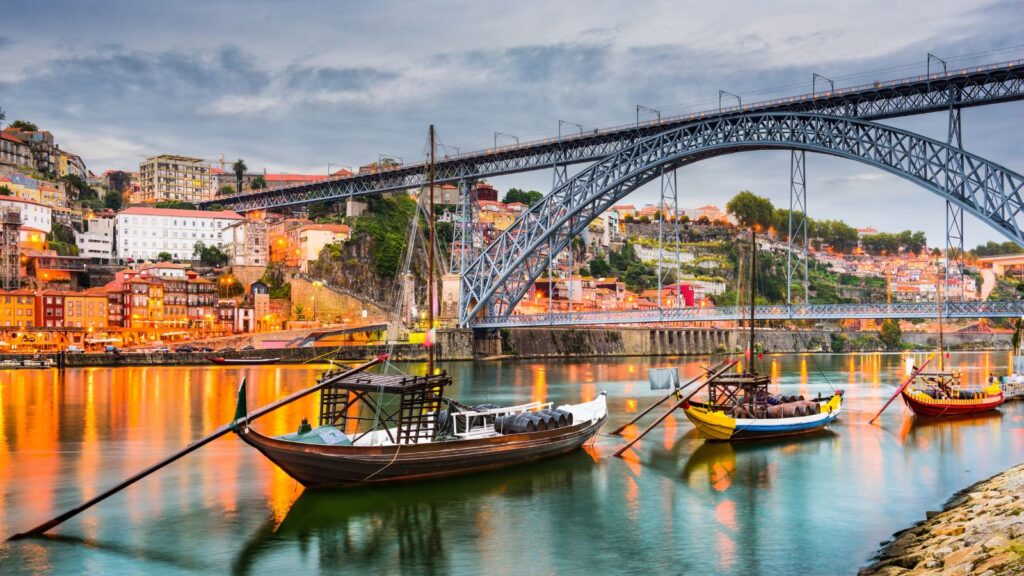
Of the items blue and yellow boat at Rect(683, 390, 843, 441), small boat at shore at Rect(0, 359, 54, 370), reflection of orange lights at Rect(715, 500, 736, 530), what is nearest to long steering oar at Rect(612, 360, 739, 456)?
blue and yellow boat at Rect(683, 390, 843, 441)

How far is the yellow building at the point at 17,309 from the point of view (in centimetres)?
6938

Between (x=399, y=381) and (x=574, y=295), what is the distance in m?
84.7

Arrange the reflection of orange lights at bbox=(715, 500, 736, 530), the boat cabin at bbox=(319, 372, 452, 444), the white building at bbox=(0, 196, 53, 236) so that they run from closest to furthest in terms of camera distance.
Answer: the reflection of orange lights at bbox=(715, 500, 736, 530), the boat cabin at bbox=(319, 372, 452, 444), the white building at bbox=(0, 196, 53, 236)

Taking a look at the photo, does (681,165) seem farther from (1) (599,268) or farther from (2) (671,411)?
(1) (599,268)

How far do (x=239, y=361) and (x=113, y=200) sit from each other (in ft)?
242

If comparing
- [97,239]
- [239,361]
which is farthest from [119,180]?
[239,361]

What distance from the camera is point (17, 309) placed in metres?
70.0

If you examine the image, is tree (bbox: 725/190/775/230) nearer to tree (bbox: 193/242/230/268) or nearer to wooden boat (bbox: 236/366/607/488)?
tree (bbox: 193/242/230/268)

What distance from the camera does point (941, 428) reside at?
30.2 meters

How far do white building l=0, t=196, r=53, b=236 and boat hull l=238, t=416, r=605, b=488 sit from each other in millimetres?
79917

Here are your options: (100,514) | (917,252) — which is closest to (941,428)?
(100,514)

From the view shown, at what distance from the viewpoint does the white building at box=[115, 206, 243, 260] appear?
97.7 m

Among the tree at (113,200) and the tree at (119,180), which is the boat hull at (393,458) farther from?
the tree at (119,180)

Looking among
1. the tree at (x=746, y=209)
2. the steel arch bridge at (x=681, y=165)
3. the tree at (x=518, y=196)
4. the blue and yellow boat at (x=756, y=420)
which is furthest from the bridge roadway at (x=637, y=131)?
the tree at (x=746, y=209)
